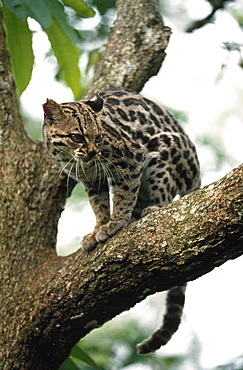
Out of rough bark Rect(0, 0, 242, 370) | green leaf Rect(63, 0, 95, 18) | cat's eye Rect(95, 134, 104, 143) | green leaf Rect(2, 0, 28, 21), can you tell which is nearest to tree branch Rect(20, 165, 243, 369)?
rough bark Rect(0, 0, 242, 370)

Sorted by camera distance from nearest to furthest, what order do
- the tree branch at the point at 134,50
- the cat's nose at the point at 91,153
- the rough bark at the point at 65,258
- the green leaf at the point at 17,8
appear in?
the rough bark at the point at 65,258, the green leaf at the point at 17,8, the cat's nose at the point at 91,153, the tree branch at the point at 134,50

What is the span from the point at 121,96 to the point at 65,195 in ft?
4.25

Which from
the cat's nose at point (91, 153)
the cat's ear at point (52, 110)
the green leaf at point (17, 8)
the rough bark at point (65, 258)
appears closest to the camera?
the rough bark at point (65, 258)

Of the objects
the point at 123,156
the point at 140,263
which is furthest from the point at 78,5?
the point at 140,263

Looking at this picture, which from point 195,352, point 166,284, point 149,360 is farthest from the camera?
point 195,352

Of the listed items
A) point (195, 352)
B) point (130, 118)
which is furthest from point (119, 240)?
point (195, 352)

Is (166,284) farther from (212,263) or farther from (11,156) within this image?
(11,156)

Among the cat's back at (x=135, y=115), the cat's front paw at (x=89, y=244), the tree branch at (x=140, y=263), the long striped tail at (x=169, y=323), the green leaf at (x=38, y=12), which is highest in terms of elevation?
the green leaf at (x=38, y=12)

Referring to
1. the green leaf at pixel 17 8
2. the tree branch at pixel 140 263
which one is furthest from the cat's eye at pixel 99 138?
the green leaf at pixel 17 8

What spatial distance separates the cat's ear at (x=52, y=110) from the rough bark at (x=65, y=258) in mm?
821

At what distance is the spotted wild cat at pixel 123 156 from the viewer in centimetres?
497

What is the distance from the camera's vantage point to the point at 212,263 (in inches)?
148

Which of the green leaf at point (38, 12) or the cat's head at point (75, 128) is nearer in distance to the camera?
the green leaf at point (38, 12)

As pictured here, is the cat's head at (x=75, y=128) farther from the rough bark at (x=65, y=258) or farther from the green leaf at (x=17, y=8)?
the green leaf at (x=17, y=8)
